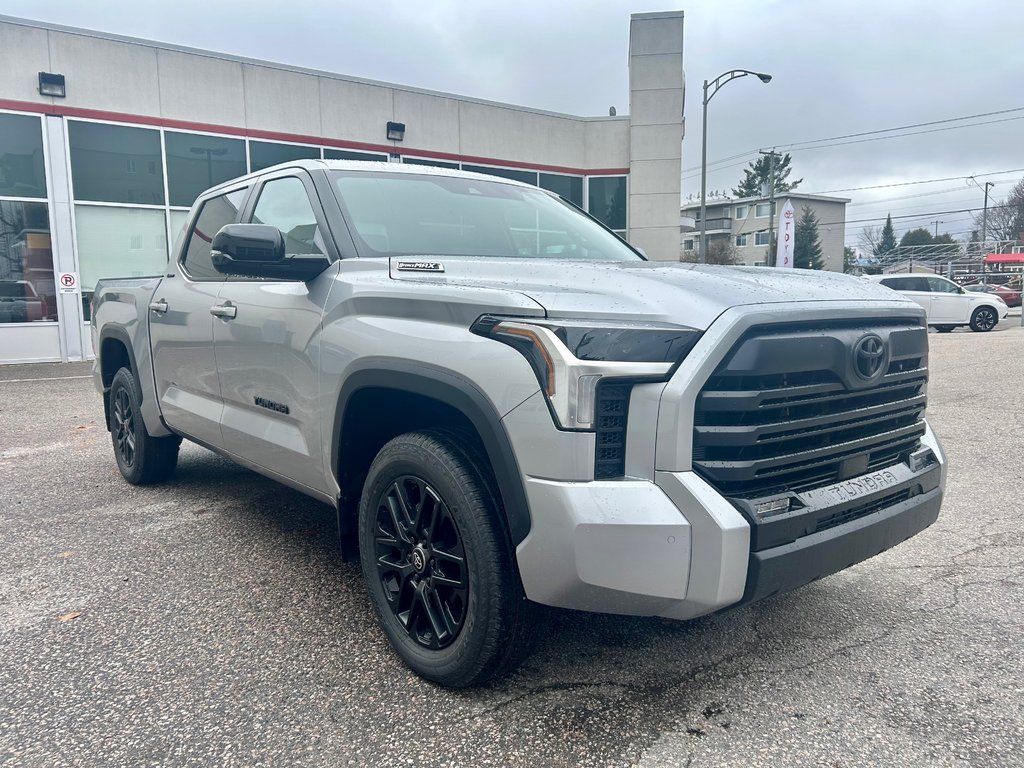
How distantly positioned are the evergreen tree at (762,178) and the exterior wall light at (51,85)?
77428mm

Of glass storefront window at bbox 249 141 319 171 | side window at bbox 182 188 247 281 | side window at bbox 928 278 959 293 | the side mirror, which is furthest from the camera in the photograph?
side window at bbox 928 278 959 293

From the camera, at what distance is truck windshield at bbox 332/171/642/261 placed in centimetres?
324

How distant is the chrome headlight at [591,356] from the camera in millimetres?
2080

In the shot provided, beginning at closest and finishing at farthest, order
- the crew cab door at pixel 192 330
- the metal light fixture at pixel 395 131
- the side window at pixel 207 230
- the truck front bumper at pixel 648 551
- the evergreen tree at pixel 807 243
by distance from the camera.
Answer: the truck front bumper at pixel 648 551, the crew cab door at pixel 192 330, the side window at pixel 207 230, the metal light fixture at pixel 395 131, the evergreen tree at pixel 807 243

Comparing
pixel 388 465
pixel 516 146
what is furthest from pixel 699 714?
pixel 516 146

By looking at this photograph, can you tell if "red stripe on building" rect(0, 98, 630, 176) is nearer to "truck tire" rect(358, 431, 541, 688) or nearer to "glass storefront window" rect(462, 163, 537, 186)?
"glass storefront window" rect(462, 163, 537, 186)

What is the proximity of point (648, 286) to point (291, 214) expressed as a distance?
1972mm

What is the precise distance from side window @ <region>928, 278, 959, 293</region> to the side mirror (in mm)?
23646

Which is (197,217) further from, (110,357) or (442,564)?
(442,564)

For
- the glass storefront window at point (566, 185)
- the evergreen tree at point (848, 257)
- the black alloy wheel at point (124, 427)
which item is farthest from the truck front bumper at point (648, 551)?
the evergreen tree at point (848, 257)

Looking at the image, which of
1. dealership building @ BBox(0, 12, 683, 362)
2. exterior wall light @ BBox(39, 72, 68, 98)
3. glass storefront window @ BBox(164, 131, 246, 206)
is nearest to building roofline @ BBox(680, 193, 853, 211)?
dealership building @ BBox(0, 12, 683, 362)

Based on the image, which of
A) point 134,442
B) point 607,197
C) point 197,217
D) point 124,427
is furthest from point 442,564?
point 607,197

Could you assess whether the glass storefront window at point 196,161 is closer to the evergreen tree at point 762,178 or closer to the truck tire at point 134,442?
the truck tire at point 134,442

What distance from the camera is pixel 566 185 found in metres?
20.7
